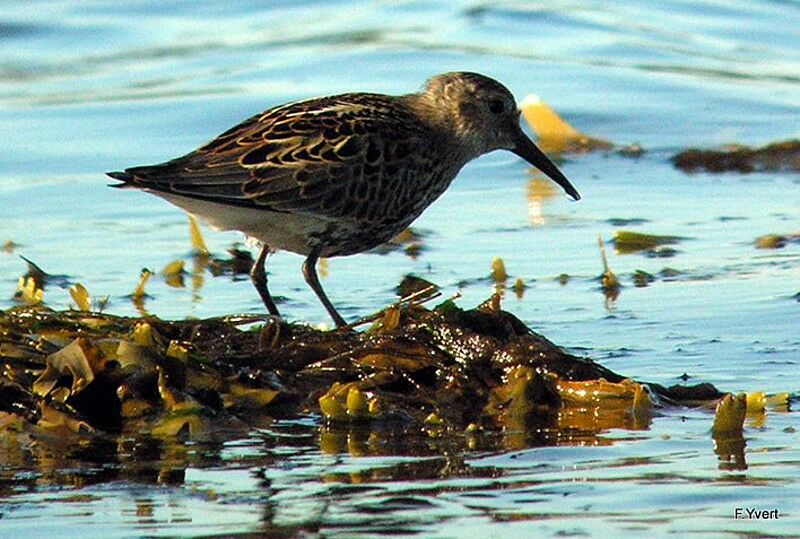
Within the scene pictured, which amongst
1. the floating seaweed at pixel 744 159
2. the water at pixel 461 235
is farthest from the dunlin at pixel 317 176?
the floating seaweed at pixel 744 159

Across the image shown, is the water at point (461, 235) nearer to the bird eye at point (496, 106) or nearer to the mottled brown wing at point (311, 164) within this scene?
the mottled brown wing at point (311, 164)

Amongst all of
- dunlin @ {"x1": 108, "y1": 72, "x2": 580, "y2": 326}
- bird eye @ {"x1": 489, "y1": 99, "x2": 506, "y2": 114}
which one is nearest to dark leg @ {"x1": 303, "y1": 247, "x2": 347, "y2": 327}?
dunlin @ {"x1": 108, "y1": 72, "x2": 580, "y2": 326}

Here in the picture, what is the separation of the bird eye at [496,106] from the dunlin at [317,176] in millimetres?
253

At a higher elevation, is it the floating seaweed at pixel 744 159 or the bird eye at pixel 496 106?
the floating seaweed at pixel 744 159

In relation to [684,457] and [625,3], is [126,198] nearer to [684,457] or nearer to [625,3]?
[684,457]

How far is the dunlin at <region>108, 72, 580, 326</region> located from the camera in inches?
289

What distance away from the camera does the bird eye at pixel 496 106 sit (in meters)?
8.25

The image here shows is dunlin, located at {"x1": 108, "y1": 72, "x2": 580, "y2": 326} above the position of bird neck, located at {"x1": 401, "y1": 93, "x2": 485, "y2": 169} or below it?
below

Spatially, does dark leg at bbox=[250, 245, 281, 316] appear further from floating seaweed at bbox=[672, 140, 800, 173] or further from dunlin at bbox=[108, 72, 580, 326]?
floating seaweed at bbox=[672, 140, 800, 173]

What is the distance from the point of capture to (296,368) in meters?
6.36

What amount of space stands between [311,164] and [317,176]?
54 mm

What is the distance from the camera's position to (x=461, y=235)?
30.9 ft

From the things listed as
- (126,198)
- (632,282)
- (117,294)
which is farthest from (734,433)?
(126,198)

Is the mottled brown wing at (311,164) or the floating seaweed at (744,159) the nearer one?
the mottled brown wing at (311,164)
